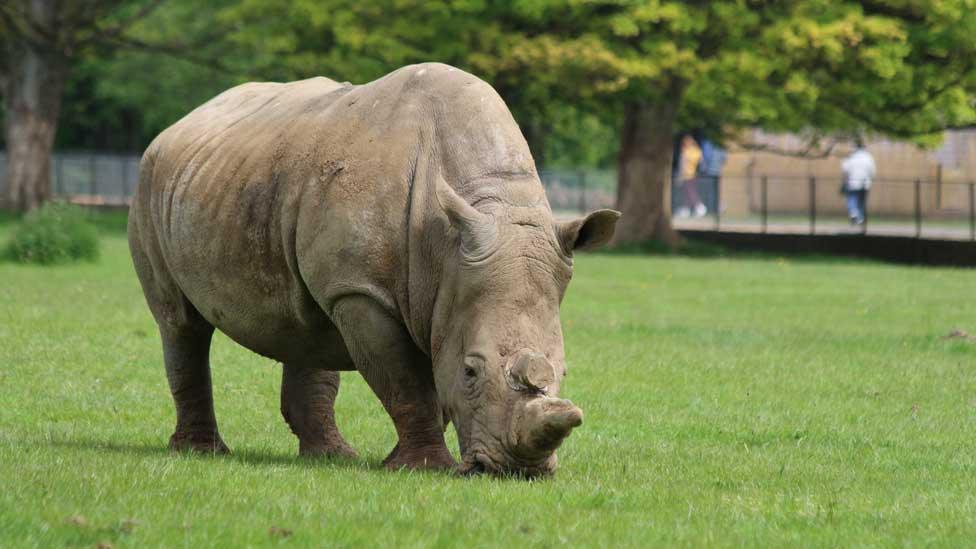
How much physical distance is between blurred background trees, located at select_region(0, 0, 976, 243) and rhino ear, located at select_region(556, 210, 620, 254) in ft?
72.8

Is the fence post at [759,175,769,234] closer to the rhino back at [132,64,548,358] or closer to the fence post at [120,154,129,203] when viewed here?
the fence post at [120,154,129,203]

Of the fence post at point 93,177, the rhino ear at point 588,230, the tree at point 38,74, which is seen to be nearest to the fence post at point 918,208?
the tree at point 38,74

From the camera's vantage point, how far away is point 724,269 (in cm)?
2947

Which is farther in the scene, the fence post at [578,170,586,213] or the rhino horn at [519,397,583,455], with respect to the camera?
the fence post at [578,170,586,213]

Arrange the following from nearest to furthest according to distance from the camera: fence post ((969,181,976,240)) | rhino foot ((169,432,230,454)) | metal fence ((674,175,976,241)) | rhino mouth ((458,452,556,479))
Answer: rhino mouth ((458,452,556,479))
rhino foot ((169,432,230,454))
fence post ((969,181,976,240))
metal fence ((674,175,976,241))

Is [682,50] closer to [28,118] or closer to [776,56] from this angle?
[776,56]

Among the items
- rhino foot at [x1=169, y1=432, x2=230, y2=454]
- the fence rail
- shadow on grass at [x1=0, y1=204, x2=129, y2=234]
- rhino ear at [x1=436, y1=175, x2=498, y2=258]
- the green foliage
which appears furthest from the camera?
shadow on grass at [x1=0, y1=204, x2=129, y2=234]

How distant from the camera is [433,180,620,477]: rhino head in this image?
8.05 metres

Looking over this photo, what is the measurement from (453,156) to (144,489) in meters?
2.35

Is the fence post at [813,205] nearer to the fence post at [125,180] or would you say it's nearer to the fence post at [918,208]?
the fence post at [918,208]

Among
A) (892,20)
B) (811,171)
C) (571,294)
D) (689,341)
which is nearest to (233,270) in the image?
(689,341)

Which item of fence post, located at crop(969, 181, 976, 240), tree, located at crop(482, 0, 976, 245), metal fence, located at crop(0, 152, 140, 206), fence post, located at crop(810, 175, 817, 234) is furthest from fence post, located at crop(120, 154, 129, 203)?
fence post, located at crop(969, 181, 976, 240)

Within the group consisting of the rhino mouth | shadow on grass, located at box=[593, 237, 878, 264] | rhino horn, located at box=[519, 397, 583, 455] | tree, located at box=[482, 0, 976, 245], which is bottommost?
shadow on grass, located at box=[593, 237, 878, 264]

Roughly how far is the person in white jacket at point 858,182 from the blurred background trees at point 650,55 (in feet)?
4.33
